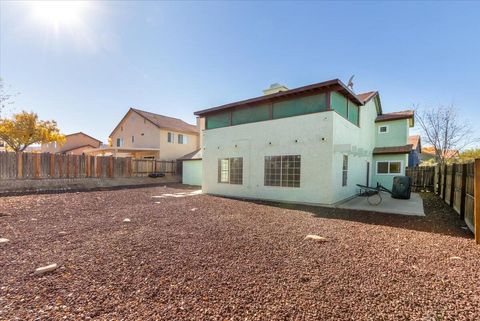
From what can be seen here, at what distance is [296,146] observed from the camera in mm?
9664

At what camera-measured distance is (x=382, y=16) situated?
895cm

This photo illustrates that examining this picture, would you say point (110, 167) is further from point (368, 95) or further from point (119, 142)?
point (368, 95)

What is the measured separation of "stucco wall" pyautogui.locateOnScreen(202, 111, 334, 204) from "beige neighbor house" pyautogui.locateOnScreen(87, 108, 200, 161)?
11.9 m

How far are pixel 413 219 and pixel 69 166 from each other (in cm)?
2071

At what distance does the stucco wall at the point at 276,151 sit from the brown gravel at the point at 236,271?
10.7ft

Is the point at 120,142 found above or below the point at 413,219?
above

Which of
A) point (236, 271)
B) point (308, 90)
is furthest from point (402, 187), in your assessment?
point (236, 271)

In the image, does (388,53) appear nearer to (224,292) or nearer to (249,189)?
(249,189)

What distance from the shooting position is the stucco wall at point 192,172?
62.5 feet

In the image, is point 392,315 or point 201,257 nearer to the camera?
point 392,315

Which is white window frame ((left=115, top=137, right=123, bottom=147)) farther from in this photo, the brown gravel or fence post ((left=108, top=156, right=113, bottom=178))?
the brown gravel

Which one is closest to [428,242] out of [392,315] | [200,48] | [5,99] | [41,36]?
[392,315]

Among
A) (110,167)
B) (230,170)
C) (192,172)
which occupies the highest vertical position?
(230,170)

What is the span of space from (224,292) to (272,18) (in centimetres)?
1116
